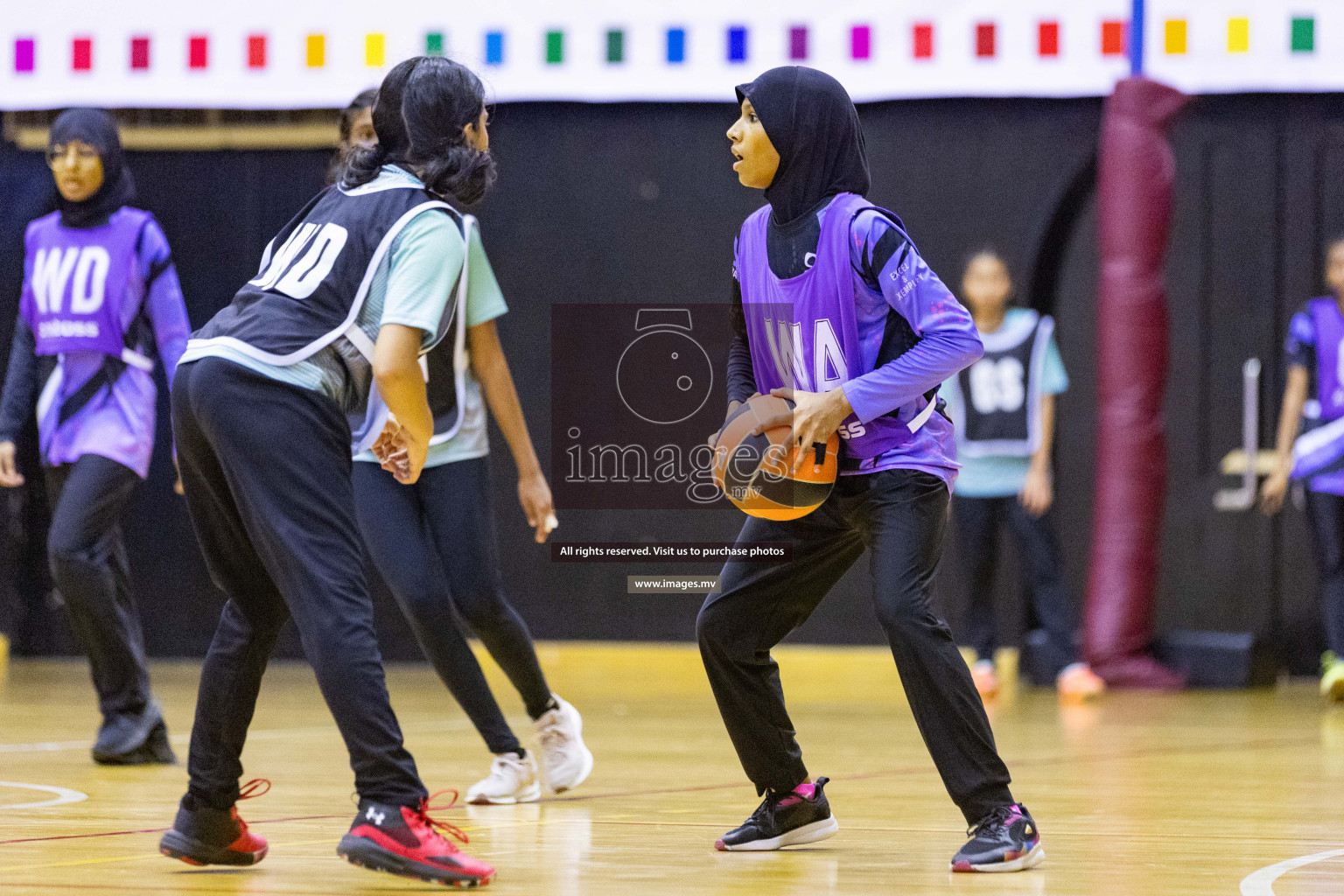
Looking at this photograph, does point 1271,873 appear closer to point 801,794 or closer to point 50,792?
point 801,794

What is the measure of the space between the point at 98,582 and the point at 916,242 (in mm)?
4979

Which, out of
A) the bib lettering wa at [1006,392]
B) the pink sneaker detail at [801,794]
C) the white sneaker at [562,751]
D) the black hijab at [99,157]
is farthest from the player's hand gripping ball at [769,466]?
the bib lettering wa at [1006,392]

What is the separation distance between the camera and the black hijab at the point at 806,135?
10.9 feet

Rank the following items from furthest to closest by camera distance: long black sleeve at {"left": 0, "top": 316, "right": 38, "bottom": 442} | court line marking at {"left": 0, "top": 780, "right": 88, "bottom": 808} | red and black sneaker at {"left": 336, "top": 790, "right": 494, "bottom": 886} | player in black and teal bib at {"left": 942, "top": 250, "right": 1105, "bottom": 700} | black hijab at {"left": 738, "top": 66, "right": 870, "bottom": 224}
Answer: player in black and teal bib at {"left": 942, "top": 250, "right": 1105, "bottom": 700}
long black sleeve at {"left": 0, "top": 316, "right": 38, "bottom": 442}
court line marking at {"left": 0, "top": 780, "right": 88, "bottom": 808}
black hijab at {"left": 738, "top": 66, "right": 870, "bottom": 224}
red and black sneaker at {"left": 336, "top": 790, "right": 494, "bottom": 886}

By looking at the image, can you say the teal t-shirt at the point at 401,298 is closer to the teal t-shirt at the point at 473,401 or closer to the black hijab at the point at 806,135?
the black hijab at the point at 806,135

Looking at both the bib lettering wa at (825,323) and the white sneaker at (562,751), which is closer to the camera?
the bib lettering wa at (825,323)

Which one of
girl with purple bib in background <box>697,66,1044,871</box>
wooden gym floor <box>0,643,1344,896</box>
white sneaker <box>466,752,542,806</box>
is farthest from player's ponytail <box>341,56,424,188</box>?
white sneaker <box>466,752,542,806</box>

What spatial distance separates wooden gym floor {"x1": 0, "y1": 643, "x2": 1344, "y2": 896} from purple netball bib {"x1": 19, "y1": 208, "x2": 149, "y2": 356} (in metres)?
→ 1.24

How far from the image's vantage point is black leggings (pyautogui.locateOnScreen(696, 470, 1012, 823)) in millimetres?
3148

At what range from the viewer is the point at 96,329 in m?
4.97

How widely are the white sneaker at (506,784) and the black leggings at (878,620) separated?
0.90 meters

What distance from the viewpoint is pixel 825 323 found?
3.32 meters

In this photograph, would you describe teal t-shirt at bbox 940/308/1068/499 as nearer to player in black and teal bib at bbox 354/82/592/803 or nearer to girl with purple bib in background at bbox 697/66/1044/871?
player in black and teal bib at bbox 354/82/592/803

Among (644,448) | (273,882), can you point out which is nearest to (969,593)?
(644,448)
